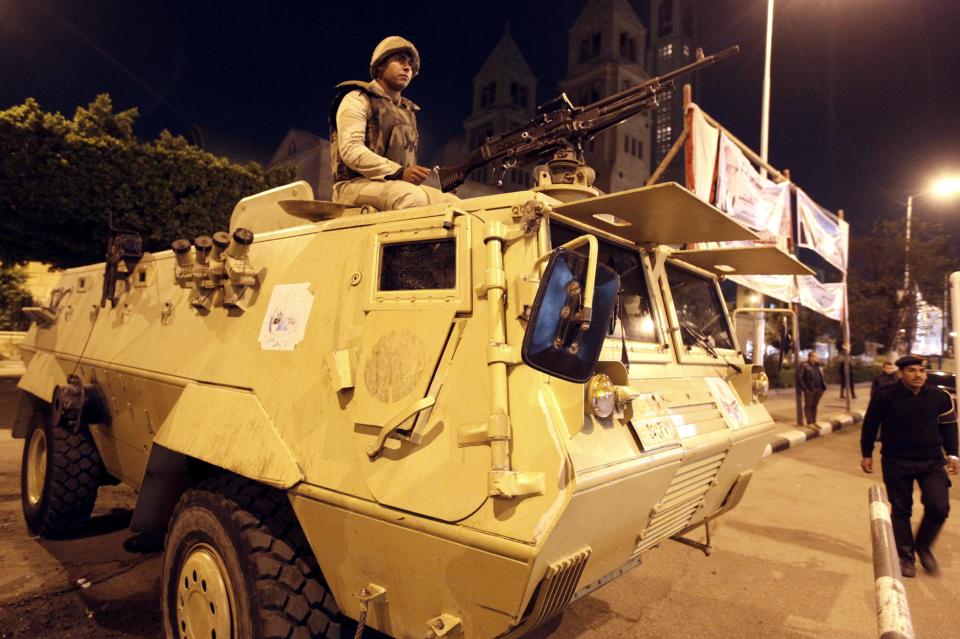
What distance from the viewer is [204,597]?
8.18ft

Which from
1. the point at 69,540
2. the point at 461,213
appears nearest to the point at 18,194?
the point at 69,540

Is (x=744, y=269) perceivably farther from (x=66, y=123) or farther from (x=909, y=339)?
(x=909, y=339)

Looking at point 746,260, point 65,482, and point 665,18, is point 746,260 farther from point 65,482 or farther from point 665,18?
point 665,18

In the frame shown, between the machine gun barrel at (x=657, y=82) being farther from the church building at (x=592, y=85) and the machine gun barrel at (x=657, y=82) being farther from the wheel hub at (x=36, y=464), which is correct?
the church building at (x=592, y=85)

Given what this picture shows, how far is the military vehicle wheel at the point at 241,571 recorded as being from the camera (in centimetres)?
226

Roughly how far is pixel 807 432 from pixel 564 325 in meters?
12.2

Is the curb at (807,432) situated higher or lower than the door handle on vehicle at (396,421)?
lower

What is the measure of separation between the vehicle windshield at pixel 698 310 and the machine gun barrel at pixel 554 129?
1182 mm

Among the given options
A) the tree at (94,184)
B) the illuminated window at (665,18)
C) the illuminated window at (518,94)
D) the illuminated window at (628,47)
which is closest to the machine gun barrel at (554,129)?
the tree at (94,184)

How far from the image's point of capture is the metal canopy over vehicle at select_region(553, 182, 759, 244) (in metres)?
2.29

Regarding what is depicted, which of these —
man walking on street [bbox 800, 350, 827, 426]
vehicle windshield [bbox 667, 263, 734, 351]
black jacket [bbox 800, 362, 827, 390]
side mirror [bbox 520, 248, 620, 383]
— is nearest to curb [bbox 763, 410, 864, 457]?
man walking on street [bbox 800, 350, 827, 426]

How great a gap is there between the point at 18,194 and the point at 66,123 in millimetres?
1836

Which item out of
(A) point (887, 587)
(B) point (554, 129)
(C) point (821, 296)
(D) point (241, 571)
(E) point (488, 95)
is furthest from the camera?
(E) point (488, 95)

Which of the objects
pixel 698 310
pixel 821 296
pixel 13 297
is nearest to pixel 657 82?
pixel 698 310
